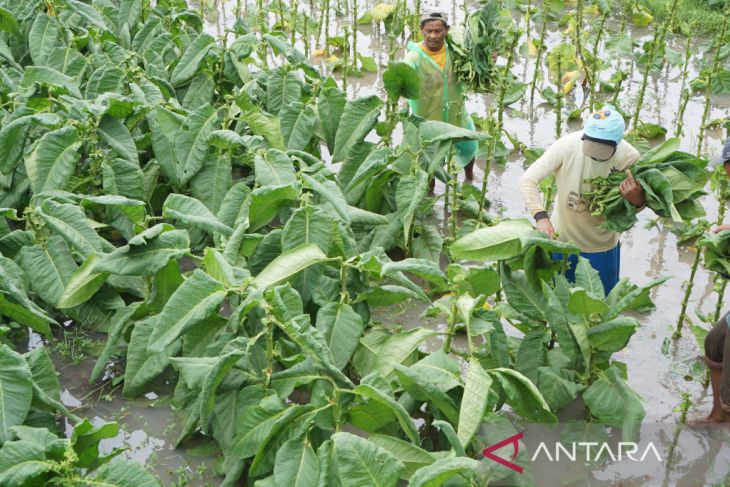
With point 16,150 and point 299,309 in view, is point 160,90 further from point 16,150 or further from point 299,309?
point 299,309

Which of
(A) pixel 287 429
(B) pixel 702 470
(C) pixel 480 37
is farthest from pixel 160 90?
(B) pixel 702 470

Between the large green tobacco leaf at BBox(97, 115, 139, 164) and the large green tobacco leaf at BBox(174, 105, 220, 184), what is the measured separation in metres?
0.21

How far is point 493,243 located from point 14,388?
71.9 inches

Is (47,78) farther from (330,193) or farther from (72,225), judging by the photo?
(330,193)

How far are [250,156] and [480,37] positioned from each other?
1.33 meters

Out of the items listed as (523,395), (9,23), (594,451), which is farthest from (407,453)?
(9,23)

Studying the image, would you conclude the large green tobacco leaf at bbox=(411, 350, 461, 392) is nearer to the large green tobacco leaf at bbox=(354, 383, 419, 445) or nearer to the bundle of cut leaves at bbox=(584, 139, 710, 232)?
the large green tobacco leaf at bbox=(354, 383, 419, 445)

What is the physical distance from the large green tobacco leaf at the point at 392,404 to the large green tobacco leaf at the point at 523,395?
0.35 meters

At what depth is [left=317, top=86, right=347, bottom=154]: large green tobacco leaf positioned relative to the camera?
5.14 metres

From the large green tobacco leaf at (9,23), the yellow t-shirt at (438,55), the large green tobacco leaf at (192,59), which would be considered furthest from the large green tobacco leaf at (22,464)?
the large green tobacco leaf at (9,23)

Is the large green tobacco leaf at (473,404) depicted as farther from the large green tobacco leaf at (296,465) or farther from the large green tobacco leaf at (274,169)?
the large green tobacco leaf at (274,169)

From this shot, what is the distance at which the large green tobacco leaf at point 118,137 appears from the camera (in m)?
4.76

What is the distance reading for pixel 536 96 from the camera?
7.18m

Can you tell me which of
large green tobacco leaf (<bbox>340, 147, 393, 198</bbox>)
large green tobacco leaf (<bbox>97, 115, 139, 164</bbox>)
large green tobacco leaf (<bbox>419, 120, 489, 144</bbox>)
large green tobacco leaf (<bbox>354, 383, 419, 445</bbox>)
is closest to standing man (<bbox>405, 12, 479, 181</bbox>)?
large green tobacco leaf (<bbox>419, 120, 489, 144</bbox>)
